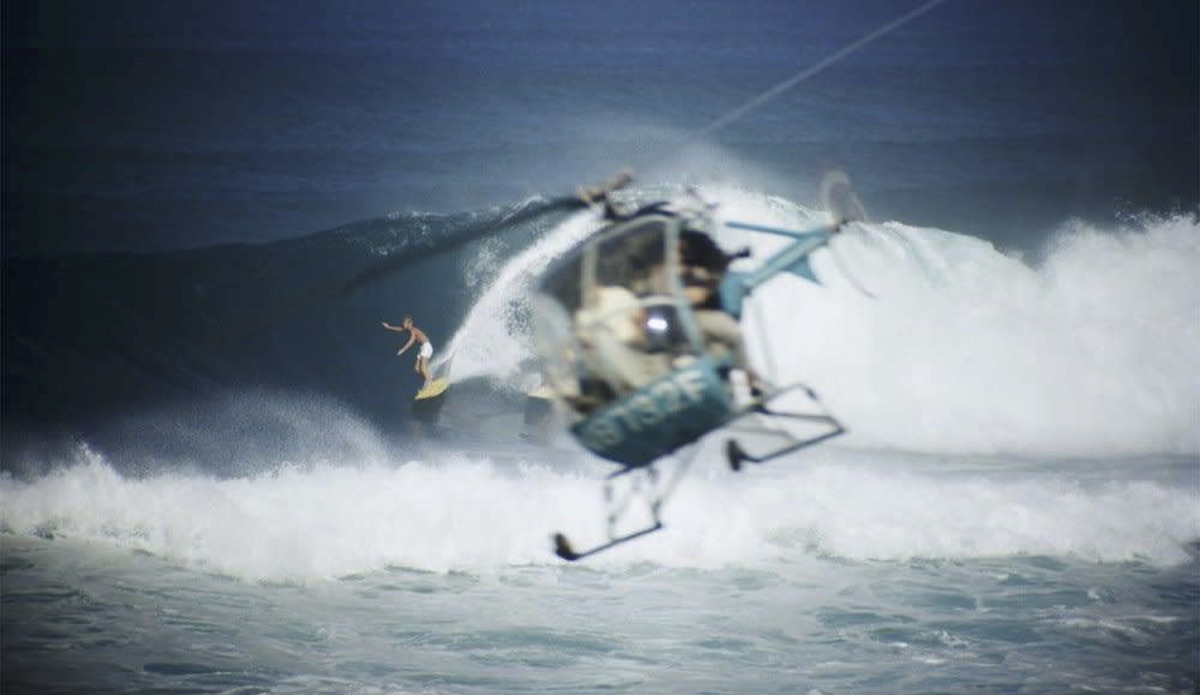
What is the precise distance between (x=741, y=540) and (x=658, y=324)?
10326mm

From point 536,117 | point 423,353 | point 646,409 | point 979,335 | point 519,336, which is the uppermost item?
point 536,117

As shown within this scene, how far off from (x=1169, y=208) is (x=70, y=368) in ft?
79.9

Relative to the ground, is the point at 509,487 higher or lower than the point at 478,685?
higher

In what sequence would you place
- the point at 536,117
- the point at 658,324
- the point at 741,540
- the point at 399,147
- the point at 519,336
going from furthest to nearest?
the point at 536,117
the point at 399,147
the point at 519,336
the point at 741,540
the point at 658,324

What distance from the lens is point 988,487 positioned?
17.9m

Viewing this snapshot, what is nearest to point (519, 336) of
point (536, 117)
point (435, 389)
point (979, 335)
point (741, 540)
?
point (435, 389)

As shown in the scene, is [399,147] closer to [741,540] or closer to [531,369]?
[531,369]

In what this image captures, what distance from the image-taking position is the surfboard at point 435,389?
22000 mm

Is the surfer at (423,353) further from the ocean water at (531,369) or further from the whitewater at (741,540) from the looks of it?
the whitewater at (741,540)

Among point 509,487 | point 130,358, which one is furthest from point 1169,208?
point 130,358

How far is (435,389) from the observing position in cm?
2242

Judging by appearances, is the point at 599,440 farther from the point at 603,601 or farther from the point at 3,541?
the point at 3,541

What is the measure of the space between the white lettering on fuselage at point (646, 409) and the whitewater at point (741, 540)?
6106 mm

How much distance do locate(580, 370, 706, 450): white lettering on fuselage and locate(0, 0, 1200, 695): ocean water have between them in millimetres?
522
